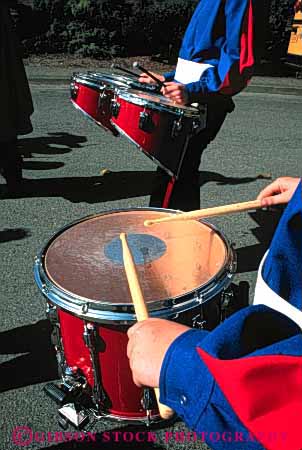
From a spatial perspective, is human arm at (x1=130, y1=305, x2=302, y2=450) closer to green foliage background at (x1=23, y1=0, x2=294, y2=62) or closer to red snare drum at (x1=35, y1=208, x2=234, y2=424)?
red snare drum at (x1=35, y1=208, x2=234, y2=424)

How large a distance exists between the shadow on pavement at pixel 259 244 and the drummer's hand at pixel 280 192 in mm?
1502

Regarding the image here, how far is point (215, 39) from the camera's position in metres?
2.46

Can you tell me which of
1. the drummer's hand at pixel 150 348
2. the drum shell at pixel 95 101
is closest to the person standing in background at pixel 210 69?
the drum shell at pixel 95 101

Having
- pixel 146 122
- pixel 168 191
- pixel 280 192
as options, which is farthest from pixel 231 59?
pixel 280 192

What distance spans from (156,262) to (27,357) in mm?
991

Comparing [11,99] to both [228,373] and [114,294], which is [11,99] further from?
[228,373]

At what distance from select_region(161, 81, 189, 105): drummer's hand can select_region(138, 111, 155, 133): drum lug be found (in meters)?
0.19

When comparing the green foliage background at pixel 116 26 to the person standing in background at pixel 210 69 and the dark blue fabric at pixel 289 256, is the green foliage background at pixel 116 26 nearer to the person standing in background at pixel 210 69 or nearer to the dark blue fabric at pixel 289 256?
the person standing in background at pixel 210 69

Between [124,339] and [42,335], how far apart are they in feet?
3.33

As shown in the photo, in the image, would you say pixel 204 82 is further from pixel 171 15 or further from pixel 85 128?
pixel 171 15

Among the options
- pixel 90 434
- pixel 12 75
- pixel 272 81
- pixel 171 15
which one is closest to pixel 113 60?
pixel 171 15

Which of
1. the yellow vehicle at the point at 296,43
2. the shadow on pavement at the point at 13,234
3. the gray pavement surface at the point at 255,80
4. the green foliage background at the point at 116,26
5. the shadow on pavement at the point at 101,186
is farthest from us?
the green foliage background at the point at 116,26

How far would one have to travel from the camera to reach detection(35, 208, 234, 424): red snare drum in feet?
4.79

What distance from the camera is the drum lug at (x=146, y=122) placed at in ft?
7.97
